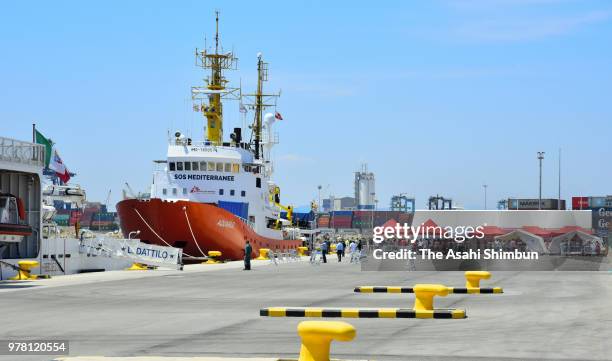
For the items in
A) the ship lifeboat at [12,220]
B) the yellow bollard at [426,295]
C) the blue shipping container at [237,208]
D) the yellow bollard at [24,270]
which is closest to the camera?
the yellow bollard at [426,295]

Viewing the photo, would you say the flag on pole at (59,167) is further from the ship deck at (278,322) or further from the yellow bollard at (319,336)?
the yellow bollard at (319,336)

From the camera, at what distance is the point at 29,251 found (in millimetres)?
33125

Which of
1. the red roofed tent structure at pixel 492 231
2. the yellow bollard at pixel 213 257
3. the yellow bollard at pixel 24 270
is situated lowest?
the yellow bollard at pixel 213 257

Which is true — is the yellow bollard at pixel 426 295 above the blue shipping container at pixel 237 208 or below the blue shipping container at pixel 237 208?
below

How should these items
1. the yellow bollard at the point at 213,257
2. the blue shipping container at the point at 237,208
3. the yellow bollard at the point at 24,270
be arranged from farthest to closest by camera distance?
the blue shipping container at the point at 237,208, the yellow bollard at the point at 213,257, the yellow bollard at the point at 24,270

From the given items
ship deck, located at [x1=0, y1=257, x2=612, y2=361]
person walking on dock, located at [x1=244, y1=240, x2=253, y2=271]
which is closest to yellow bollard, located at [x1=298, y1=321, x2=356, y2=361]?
ship deck, located at [x1=0, y1=257, x2=612, y2=361]

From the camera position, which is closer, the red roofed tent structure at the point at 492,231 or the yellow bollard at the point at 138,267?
the yellow bollard at the point at 138,267

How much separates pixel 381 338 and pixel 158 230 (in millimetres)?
35340

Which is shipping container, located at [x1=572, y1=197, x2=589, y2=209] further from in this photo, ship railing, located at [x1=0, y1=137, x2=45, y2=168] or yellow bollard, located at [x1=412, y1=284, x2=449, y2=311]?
yellow bollard, located at [x1=412, y1=284, x2=449, y2=311]

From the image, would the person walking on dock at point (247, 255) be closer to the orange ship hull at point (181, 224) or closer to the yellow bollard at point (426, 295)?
the orange ship hull at point (181, 224)

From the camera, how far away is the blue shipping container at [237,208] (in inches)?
2117

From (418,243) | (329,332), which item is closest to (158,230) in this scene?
(418,243)

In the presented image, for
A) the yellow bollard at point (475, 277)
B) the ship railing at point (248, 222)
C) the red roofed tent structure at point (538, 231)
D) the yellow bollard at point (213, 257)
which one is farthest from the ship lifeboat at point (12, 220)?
the ship railing at point (248, 222)

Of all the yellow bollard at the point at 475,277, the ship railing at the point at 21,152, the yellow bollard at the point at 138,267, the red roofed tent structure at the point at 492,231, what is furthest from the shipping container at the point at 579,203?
the yellow bollard at the point at 475,277
